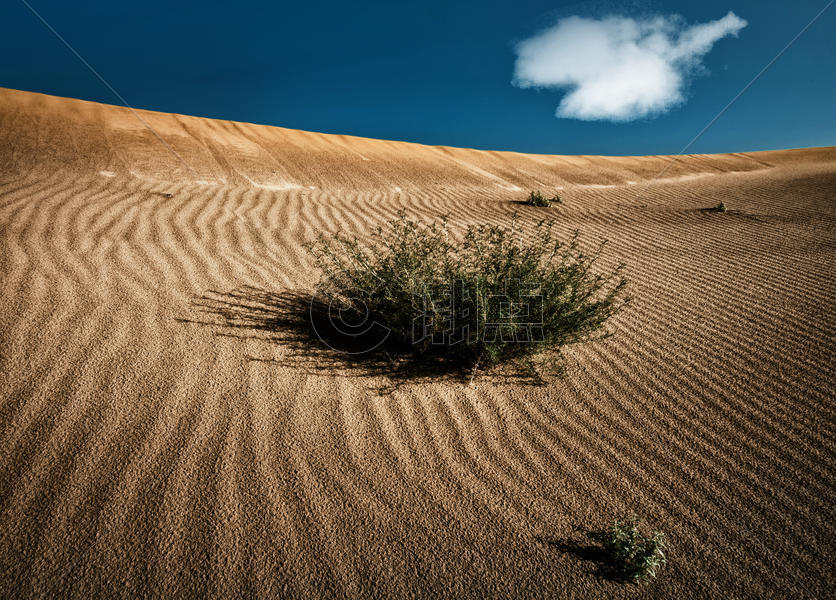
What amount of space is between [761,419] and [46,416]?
4322 millimetres

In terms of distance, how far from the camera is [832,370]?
2980 mm

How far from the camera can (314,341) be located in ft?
9.95

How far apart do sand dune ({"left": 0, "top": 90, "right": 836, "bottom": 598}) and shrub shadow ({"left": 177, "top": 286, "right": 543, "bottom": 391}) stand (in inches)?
1.7

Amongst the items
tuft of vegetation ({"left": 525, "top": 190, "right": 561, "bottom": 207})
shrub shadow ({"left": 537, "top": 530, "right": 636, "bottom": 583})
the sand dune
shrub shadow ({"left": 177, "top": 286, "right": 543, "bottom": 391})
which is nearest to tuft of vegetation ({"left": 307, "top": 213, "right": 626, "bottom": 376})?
shrub shadow ({"left": 177, "top": 286, "right": 543, "bottom": 391})

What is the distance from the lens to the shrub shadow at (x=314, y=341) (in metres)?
2.80

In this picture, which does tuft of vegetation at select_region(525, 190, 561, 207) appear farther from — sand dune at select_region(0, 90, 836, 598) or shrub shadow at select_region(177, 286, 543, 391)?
shrub shadow at select_region(177, 286, 543, 391)

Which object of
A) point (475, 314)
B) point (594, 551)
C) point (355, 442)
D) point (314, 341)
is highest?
point (475, 314)

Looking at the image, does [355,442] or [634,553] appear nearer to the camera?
[634,553]

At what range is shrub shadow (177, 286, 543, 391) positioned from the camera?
9.18 feet

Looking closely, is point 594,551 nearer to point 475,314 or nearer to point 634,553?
point 634,553

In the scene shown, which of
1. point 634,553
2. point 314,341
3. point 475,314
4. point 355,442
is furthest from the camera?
point 314,341

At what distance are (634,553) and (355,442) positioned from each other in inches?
56.7

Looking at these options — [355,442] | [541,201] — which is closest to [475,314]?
[355,442]

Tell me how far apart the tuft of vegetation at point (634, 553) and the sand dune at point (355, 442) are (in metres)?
0.07
